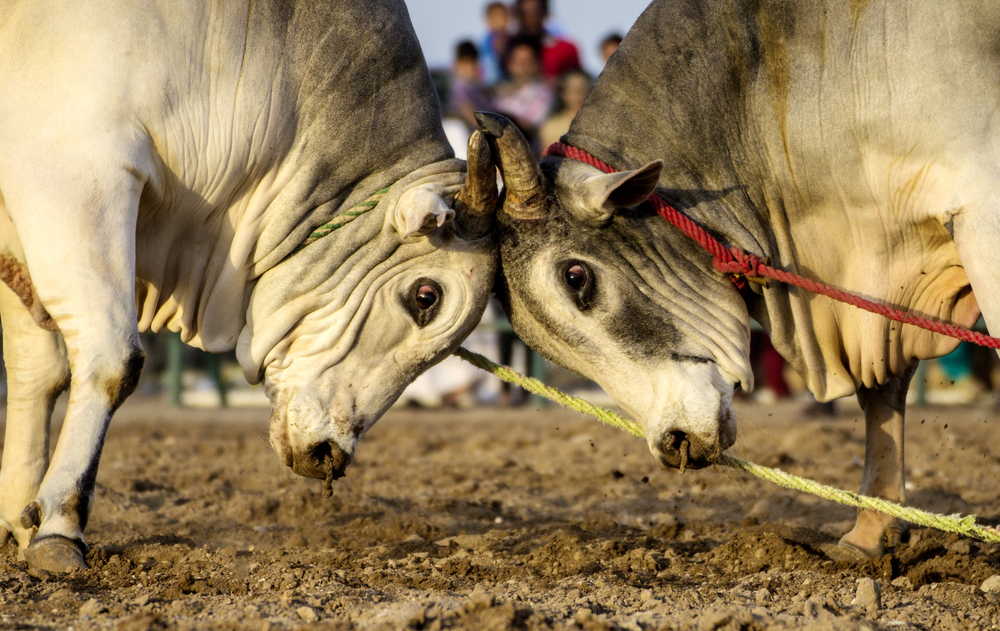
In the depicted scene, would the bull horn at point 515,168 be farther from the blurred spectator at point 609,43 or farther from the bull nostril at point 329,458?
the blurred spectator at point 609,43

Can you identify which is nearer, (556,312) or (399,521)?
(556,312)

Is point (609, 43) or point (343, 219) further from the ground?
point (609, 43)

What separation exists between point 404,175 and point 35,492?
1.81m

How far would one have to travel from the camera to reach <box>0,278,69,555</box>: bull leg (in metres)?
4.37

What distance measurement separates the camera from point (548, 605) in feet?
10.6

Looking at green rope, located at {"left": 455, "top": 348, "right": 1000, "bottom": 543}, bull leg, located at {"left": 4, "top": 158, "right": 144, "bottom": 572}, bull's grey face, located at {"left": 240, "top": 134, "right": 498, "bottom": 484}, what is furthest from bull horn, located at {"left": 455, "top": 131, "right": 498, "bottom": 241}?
bull leg, located at {"left": 4, "top": 158, "right": 144, "bottom": 572}

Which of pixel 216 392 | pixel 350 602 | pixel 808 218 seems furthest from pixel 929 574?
pixel 216 392

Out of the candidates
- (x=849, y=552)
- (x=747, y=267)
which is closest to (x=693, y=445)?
(x=747, y=267)

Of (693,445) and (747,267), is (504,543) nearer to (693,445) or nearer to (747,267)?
(693,445)

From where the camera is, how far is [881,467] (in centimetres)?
473

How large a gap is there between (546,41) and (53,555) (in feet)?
22.9

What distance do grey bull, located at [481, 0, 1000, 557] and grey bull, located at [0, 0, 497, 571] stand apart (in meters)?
0.34

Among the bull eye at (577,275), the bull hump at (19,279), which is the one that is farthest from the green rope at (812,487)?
the bull hump at (19,279)

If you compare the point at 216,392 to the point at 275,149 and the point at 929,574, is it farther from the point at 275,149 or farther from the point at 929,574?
the point at 929,574
